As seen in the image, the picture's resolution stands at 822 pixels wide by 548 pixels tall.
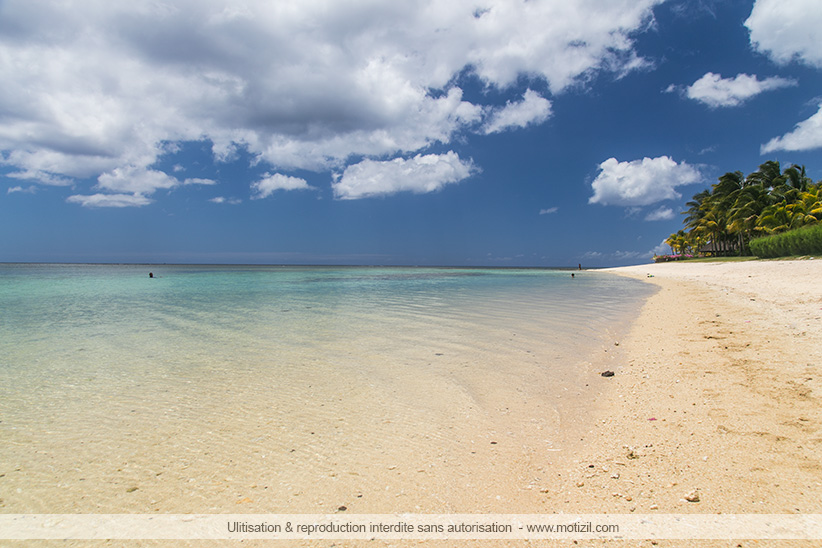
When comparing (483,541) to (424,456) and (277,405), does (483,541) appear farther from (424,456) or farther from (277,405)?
(277,405)

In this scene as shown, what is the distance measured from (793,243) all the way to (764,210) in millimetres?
15677

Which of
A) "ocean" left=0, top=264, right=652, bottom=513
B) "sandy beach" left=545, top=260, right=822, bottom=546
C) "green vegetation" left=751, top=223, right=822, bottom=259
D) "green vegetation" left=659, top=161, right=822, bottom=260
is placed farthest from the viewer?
"green vegetation" left=659, top=161, right=822, bottom=260

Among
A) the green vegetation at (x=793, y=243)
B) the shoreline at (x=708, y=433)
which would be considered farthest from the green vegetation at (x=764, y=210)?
the shoreline at (x=708, y=433)

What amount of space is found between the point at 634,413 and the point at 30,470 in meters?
6.53

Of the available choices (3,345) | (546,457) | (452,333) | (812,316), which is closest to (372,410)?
(546,457)

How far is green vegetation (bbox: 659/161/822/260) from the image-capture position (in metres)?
39.7

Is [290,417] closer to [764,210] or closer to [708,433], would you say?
[708,433]

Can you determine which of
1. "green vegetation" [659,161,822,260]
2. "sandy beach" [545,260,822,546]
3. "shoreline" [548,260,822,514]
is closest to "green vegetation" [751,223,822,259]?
"green vegetation" [659,161,822,260]

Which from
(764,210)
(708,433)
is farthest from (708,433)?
(764,210)

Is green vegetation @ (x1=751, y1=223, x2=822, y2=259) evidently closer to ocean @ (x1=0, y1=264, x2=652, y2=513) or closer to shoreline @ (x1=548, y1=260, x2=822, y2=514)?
shoreline @ (x1=548, y1=260, x2=822, y2=514)

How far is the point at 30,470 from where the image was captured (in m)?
3.45

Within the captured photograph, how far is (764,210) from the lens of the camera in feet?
159

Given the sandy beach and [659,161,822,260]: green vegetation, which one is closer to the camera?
the sandy beach

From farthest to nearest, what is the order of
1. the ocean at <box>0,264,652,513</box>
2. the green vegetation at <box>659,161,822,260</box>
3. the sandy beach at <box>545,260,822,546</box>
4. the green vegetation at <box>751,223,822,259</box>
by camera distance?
the green vegetation at <box>659,161,822,260</box> → the green vegetation at <box>751,223,822,259</box> → the ocean at <box>0,264,652,513</box> → the sandy beach at <box>545,260,822,546</box>
